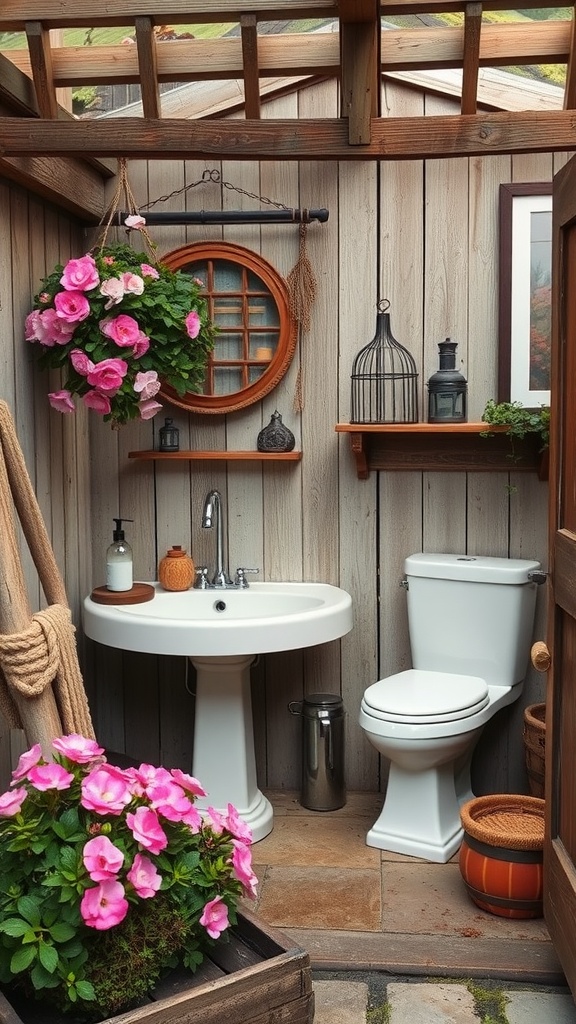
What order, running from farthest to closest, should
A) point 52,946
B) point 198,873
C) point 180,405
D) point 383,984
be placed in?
point 180,405 < point 383,984 < point 198,873 < point 52,946

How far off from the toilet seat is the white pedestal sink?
0.22 meters

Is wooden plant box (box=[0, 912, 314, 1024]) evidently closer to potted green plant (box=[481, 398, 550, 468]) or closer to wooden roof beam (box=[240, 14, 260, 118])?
potted green plant (box=[481, 398, 550, 468])

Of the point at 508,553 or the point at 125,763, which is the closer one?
the point at 125,763

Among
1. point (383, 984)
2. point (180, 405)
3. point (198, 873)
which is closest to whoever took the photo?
point (198, 873)

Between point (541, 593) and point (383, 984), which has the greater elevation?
point (541, 593)

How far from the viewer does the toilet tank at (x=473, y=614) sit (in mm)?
2992

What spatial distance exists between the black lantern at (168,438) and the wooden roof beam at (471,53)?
4.22 feet

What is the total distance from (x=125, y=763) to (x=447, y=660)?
1019mm

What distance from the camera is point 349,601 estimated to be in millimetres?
2986

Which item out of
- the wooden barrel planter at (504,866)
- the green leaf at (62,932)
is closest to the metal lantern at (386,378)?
the wooden barrel planter at (504,866)

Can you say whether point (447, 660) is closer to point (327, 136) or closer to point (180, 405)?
point (180, 405)

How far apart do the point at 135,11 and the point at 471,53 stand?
0.83 m

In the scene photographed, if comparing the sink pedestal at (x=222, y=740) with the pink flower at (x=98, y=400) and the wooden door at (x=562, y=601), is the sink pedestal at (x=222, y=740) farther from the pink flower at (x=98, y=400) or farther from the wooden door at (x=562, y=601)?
the wooden door at (x=562, y=601)

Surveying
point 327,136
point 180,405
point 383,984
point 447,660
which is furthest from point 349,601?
point 327,136
